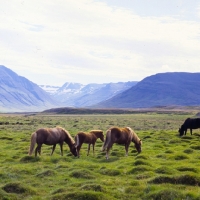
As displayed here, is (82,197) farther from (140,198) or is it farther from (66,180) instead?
(66,180)

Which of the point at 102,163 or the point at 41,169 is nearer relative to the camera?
the point at 41,169

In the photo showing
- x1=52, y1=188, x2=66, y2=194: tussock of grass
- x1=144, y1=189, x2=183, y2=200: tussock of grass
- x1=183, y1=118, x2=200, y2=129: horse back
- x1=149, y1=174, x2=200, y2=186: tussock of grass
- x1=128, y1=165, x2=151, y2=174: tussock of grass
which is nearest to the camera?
x1=144, y1=189, x2=183, y2=200: tussock of grass

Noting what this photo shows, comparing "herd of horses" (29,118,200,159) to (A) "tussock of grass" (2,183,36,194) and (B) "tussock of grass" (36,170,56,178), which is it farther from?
(A) "tussock of grass" (2,183,36,194)

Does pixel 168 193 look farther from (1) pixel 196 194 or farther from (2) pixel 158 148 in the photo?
(2) pixel 158 148

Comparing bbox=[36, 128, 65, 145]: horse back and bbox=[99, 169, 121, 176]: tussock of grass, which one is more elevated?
bbox=[36, 128, 65, 145]: horse back

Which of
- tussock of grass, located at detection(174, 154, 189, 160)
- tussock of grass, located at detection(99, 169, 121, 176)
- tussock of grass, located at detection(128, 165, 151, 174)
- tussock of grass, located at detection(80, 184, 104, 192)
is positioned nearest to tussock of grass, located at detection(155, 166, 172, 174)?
tussock of grass, located at detection(128, 165, 151, 174)

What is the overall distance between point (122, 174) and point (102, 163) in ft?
12.5

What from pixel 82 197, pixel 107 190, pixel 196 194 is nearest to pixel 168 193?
pixel 196 194

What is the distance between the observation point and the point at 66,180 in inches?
628

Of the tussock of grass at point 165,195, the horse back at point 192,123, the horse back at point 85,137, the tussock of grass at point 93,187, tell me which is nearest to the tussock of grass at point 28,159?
the horse back at point 85,137

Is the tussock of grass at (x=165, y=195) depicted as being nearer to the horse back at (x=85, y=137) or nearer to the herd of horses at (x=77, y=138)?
the herd of horses at (x=77, y=138)

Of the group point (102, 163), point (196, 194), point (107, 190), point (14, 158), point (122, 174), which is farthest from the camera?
point (14, 158)

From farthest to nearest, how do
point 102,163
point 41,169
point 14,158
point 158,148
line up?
point 158,148
point 14,158
point 102,163
point 41,169

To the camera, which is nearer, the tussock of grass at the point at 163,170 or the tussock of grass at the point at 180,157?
the tussock of grass at the point at 163,170
